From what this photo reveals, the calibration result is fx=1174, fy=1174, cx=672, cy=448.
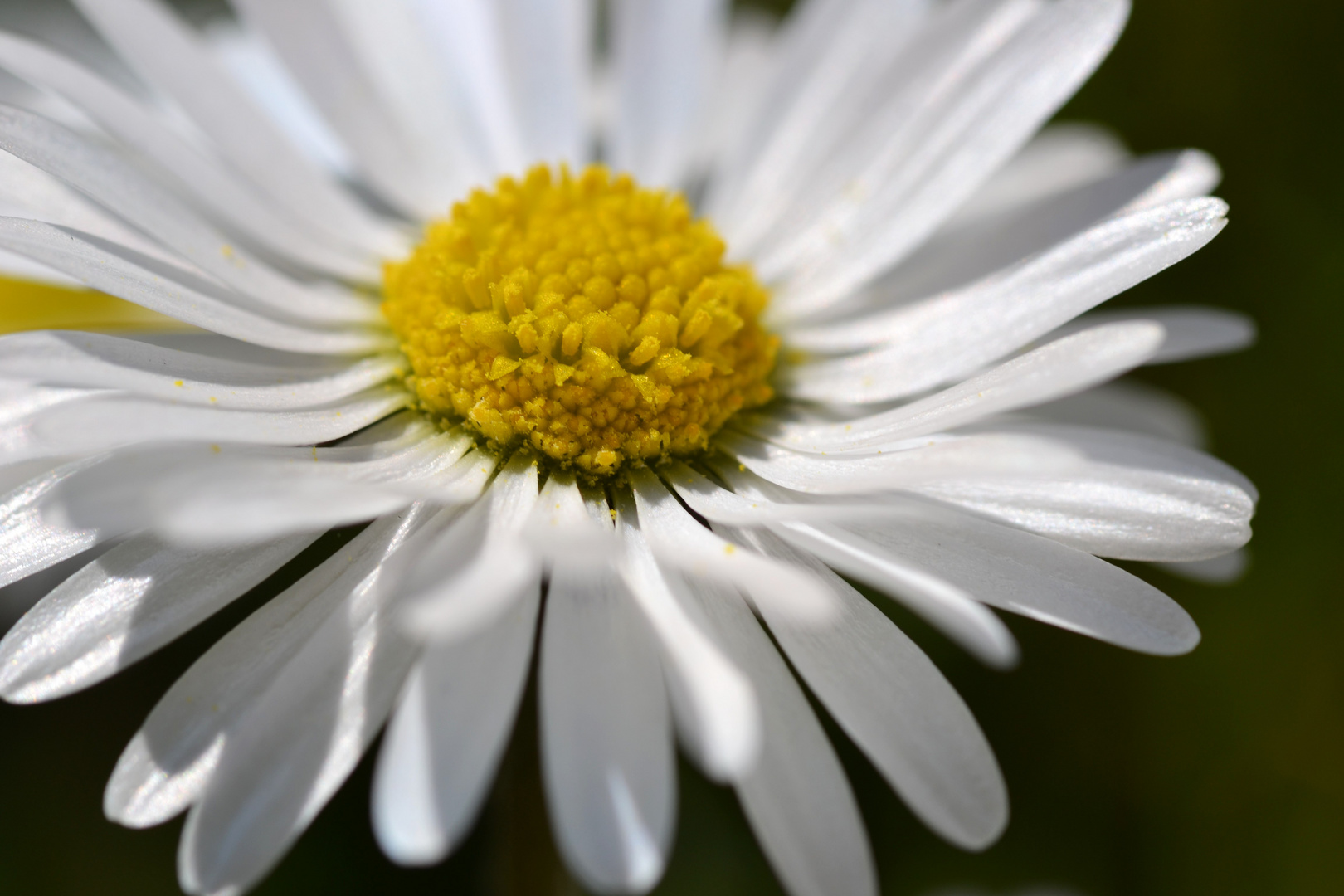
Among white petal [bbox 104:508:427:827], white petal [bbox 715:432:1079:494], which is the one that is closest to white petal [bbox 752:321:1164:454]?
white petal [bbox 715:432:1079:494]

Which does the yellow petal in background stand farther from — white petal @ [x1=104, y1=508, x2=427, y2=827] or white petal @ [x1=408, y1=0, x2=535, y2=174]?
white petal @ [x1=104, y1=508, x2=427, y2=827]

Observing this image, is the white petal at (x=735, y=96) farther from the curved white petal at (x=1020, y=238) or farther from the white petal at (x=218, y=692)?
the white petal at (x=218, y=692)

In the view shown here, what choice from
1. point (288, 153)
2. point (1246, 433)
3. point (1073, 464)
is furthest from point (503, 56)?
point (1246, 433)

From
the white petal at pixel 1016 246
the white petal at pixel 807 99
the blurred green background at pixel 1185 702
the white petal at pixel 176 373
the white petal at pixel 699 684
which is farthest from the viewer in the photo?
the blurred green background at pixel 1185 702

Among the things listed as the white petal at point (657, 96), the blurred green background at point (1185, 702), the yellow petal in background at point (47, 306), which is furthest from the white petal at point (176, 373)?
the yellow petal in background at point (47, 306)

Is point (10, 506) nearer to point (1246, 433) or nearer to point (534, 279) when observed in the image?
point (534, 279)

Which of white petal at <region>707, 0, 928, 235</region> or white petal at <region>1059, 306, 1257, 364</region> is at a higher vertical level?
white petal at <region>707, 0, 928, 235</region>

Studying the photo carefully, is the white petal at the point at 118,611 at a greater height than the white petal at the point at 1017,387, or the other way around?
the white petal at the point at 118,611
